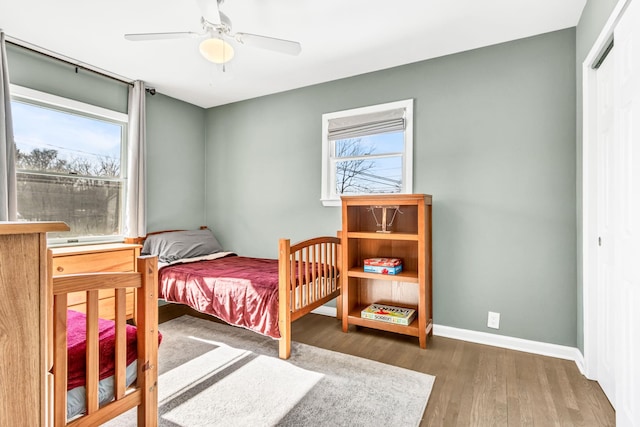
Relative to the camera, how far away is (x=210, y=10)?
70.6 inches

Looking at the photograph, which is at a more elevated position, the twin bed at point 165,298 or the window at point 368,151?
the window at point 368,151

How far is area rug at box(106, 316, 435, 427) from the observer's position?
169 cm

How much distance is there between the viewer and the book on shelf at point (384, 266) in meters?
2.70

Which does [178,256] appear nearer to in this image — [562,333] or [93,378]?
[93,378]

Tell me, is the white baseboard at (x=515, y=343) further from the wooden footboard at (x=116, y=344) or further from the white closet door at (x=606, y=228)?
the wooden footboard at (x=116, y=344)

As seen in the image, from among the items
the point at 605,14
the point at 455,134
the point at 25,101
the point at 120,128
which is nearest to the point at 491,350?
the point at 455,134

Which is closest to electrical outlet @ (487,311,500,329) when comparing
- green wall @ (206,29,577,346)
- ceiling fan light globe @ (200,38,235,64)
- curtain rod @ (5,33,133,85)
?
green wall @ (206,29,577,346)

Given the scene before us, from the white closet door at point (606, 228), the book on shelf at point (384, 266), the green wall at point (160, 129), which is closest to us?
the white closet door at point (606, 228)

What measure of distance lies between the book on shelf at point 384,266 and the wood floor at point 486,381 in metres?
0.58

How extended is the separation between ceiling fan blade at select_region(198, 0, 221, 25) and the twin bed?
1379mm

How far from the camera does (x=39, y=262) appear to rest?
0.84 m

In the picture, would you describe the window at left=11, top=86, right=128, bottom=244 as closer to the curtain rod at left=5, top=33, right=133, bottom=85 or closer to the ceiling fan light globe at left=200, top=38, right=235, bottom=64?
the curtain rod at left=5, top=33, right=133, bottom=85

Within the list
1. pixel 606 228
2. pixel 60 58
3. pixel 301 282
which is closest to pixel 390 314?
pixel 301 282

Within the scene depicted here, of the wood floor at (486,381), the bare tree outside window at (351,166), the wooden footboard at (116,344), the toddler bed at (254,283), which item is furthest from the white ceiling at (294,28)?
the wood floor at (486,381)
